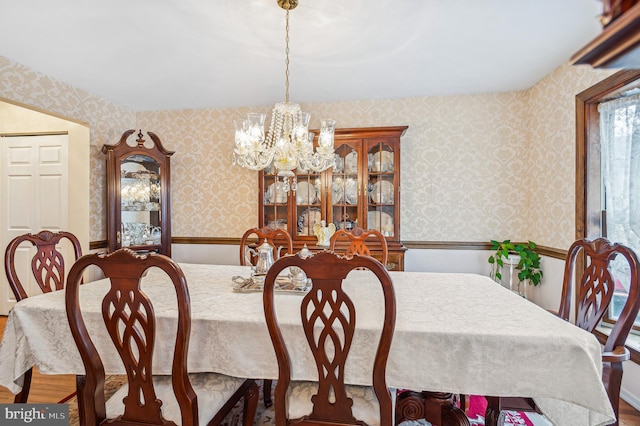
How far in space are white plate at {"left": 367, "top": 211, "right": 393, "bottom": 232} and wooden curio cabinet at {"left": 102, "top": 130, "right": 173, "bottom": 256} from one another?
2.25 metres

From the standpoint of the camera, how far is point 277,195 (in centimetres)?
347

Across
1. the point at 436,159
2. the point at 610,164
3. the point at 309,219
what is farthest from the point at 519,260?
the point at 309,219

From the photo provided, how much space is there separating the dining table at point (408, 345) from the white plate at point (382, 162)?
1.81 metres


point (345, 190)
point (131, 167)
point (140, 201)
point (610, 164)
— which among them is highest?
point (131, 167)

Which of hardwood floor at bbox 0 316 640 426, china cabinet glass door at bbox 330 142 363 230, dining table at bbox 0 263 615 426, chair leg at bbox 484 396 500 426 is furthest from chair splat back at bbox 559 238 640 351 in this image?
china cabinet glass door at bbox 330 142 363 230

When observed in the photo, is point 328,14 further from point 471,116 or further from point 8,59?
point 8,59

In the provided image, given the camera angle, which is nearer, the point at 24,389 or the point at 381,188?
the point at 24,389

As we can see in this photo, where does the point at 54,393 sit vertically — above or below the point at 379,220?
below

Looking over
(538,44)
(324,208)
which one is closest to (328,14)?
(538,44)

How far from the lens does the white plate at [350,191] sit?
3.36m

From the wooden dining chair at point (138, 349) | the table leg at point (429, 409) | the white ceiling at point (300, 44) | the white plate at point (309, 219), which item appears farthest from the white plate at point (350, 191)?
the wooden dining chair at point (138, 349)

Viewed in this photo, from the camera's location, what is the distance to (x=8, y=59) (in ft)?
8.63

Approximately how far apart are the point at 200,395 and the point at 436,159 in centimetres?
305

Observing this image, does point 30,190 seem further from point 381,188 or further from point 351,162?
point 381,188
